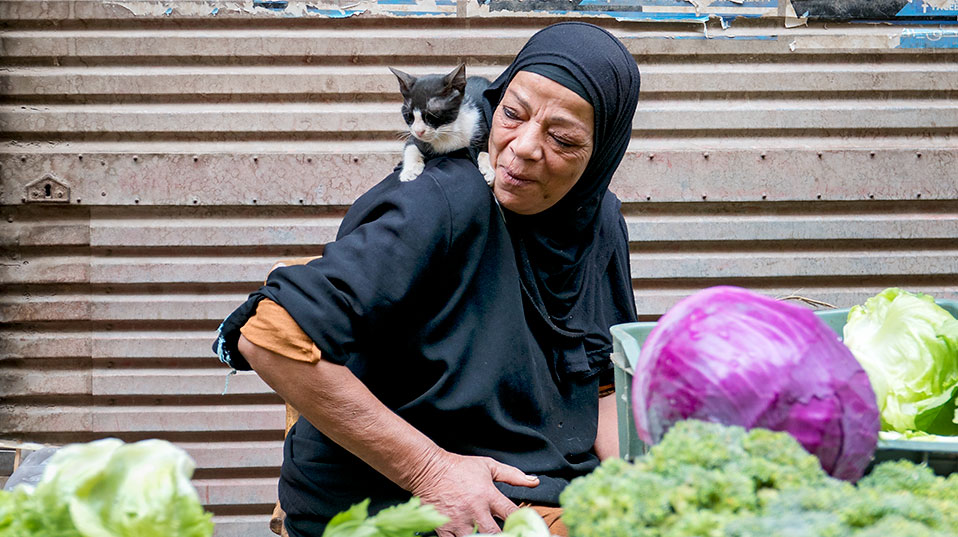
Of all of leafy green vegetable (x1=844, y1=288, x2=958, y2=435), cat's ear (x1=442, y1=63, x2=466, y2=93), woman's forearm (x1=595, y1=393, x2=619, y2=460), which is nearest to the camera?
leafy green vegetable (x1=844, y1=288, x2=958, y2=435)

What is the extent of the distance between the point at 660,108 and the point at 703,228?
2.09ft

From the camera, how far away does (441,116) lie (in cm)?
262

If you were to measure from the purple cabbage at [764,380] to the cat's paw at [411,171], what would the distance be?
3.79 feet

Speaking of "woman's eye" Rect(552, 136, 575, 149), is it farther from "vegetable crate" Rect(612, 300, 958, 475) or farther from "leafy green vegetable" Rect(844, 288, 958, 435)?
"leafy green vegetable" Rect(844, 288, 958, 435)

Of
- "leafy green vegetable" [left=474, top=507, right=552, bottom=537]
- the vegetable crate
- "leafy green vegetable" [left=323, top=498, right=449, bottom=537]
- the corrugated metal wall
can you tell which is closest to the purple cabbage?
the vegetable crate

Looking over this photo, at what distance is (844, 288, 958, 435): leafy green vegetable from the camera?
1.40 meters

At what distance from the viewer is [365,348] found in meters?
2.09

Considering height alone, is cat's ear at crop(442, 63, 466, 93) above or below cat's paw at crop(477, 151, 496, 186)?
above

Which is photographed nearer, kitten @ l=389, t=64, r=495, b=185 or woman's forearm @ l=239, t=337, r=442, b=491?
woman's forearm @ l=239, t=337, r=442, b=491

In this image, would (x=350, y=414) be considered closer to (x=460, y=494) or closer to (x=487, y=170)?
(x=460, y=494)

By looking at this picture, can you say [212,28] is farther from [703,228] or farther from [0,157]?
[703,228]

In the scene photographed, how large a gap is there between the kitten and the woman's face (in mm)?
424

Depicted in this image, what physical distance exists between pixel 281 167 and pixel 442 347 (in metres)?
2.12

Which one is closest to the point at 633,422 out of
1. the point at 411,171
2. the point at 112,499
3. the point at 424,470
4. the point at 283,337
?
the point at 424,470
